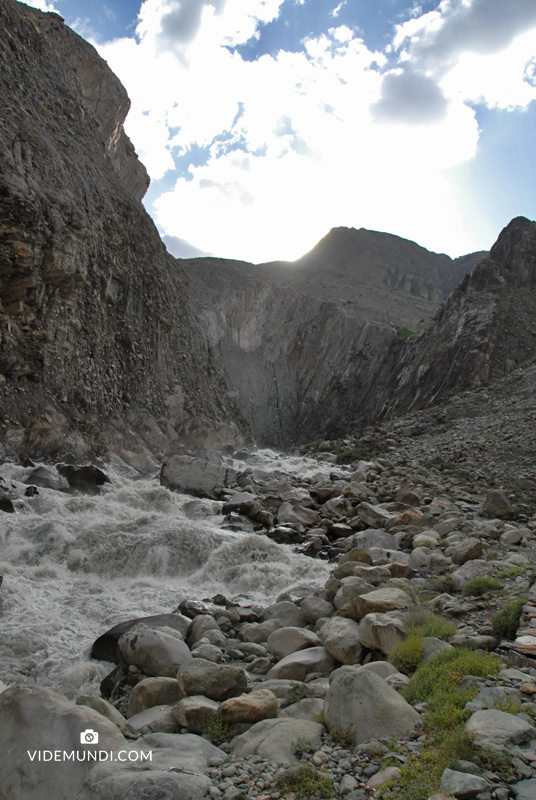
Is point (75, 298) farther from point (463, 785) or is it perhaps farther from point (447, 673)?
point (463, 785)

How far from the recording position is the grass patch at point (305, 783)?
279cm

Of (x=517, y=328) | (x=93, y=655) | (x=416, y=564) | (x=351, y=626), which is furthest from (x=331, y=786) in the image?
(x=517, y=328)

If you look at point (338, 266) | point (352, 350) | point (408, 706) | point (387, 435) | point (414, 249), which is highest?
point (414, 249)

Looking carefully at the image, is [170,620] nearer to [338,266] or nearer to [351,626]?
[351,626]

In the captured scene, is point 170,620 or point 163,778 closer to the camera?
point 163,778

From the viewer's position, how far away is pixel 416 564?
8.05m

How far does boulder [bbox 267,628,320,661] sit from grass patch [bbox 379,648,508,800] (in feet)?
5.71

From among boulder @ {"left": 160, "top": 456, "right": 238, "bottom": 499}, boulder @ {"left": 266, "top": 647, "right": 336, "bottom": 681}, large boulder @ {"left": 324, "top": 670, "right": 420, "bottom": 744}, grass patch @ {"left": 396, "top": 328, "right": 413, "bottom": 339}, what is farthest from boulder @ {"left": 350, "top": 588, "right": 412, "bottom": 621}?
grass patch @ {"left": 396, "top": 328, "right": 413, "bottom": 339}

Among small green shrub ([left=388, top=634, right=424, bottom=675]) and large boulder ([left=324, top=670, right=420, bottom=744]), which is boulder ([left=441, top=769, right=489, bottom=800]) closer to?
large boulder ([left=324, top=670, right=420, bottom=744])

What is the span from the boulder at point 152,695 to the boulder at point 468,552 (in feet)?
15.9

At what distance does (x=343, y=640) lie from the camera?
16.8 ft

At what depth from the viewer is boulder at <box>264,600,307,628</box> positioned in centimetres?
643

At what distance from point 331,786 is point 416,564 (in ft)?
18.5

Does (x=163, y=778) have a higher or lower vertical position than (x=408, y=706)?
lower
